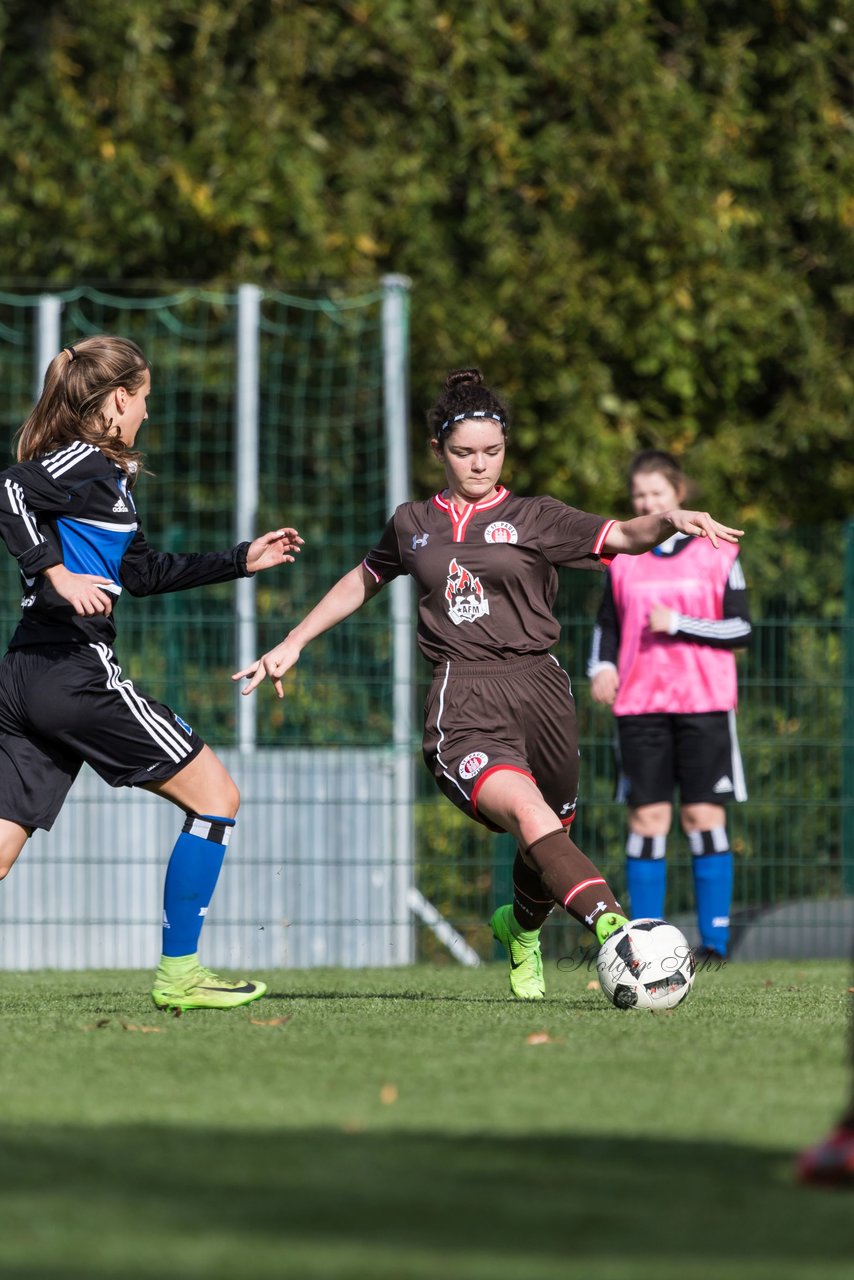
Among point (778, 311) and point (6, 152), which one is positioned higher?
point (6, 152)

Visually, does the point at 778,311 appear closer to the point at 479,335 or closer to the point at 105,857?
the point at 479,335

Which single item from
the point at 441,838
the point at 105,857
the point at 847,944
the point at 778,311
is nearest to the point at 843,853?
the point at 847,944

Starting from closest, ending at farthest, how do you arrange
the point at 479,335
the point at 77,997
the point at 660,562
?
the point at 77,997
the point at 660,562
the point at 479,335

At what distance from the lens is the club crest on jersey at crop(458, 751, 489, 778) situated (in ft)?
19.4

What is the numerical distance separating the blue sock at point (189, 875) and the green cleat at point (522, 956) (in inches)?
42.7

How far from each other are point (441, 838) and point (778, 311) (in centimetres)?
475

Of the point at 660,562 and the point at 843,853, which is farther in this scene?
the point at 843,853

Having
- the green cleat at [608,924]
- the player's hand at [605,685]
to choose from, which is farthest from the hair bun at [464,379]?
the player's hand at [605,685]

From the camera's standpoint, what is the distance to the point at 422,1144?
11.5 feet

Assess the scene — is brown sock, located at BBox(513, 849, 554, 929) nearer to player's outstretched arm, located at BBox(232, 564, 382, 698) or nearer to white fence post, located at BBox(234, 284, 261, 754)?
player's outstretched arm, located at BBox(232, 564, 382, 698)

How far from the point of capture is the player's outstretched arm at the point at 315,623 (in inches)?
245

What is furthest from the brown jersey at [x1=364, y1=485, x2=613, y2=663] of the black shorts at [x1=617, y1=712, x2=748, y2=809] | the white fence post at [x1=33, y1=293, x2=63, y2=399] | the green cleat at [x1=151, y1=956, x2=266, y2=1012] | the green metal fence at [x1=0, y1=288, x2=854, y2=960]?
the white fence post at [x1=33, y1=293, x2=63, y2=399]

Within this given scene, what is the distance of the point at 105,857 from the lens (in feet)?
32.1

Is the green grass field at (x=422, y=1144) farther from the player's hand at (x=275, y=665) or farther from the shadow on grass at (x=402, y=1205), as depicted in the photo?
the player's hand at (x=275, y=665)
